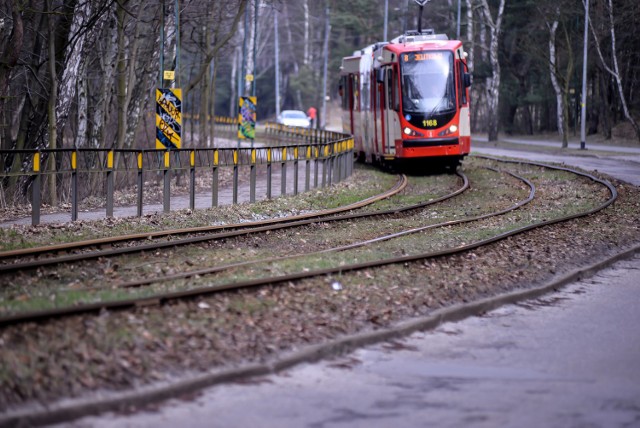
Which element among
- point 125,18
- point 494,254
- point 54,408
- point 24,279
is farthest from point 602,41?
point 54,408

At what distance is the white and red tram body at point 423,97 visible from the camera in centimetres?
3027

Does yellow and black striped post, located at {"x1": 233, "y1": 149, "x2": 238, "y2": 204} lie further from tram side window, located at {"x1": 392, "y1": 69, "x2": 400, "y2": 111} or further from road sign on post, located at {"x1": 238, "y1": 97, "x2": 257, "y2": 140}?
road sign on post, located at {"x1": 238, "y1": 97, "x2": 257, "y2": 140}

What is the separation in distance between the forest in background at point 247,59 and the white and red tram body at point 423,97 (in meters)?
5.13

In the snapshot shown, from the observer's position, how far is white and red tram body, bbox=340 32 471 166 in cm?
3027

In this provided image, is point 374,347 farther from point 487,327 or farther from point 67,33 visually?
point 67,33

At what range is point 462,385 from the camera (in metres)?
8.05

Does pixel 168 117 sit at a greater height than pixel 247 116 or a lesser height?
lesser

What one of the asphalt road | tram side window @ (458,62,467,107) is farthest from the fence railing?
the asphalt road

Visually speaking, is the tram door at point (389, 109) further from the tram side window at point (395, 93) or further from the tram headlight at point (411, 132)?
the tram headlight at point (411, 132)

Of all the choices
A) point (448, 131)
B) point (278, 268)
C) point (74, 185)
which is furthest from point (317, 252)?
point (448, 131)

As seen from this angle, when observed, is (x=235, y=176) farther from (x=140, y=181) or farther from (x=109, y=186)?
(x=109, y=186)

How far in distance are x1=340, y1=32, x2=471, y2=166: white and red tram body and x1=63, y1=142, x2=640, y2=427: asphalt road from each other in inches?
788

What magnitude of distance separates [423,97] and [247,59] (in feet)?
79.6

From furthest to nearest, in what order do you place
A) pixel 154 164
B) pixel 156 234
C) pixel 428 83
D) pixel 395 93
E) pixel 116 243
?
pixel 395 93 → pixel 428 83 → pixel 154 164 → pixel 156 234 → pixel 116 243
